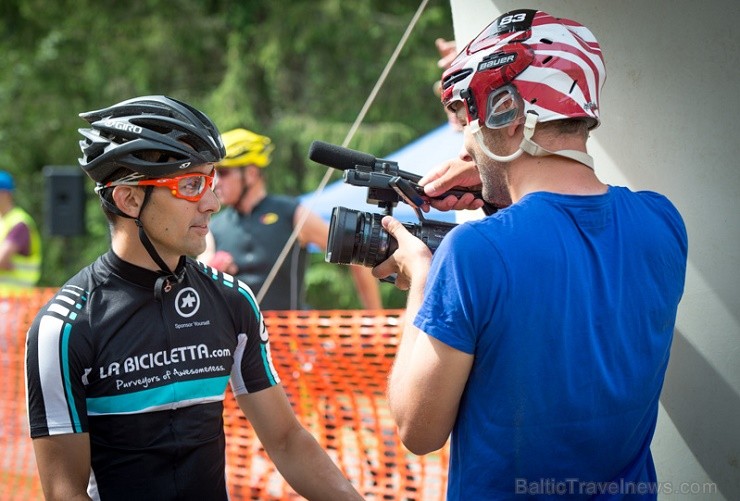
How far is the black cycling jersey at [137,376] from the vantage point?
2.34 meters

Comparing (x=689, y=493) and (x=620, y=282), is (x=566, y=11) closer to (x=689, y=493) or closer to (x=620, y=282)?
(x=620, y=282)

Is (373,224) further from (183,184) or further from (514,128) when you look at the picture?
(183,184)

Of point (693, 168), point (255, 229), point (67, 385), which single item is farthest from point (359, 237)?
point (255, 229)

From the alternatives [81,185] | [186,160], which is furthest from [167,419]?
[81,185]

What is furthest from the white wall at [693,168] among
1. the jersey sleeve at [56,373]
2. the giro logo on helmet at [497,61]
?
the jersey sleeve at [56,373]

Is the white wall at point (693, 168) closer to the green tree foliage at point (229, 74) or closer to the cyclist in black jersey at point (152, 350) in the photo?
the cyclist in black jersey at point (152, 350)

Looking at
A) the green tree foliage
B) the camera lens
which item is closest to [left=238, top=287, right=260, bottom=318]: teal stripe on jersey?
the camera lens

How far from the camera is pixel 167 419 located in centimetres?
248

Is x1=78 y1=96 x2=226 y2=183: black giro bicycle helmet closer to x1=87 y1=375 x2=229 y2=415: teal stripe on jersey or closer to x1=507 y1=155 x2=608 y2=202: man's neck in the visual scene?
x1=87 y1=375 x2=229 y2=415: teal stripe on jersey

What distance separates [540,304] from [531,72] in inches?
22.0

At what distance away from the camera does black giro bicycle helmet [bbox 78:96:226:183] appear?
2.54 m

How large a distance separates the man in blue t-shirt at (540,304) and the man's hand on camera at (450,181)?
1.10ft

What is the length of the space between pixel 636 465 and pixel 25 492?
580 centimetres

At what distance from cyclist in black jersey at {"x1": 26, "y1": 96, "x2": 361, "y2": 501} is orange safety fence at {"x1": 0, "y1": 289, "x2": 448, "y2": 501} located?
7.40 feet
